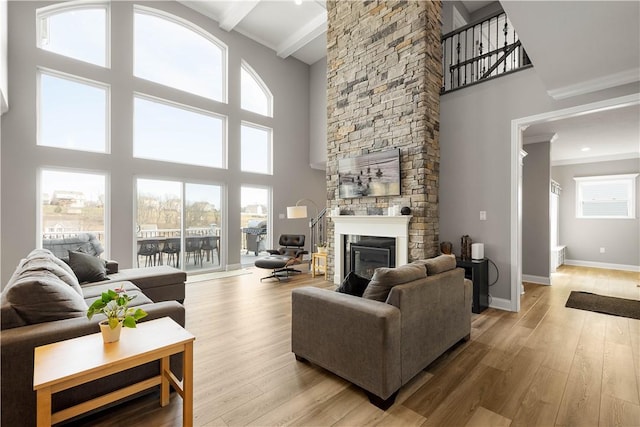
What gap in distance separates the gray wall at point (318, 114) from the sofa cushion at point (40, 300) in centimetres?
679

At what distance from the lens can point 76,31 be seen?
503 cm

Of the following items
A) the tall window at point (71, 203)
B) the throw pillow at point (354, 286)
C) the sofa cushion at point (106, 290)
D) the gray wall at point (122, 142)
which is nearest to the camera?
the throw pillow at point (354, 286)

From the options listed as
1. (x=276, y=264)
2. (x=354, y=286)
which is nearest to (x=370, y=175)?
(x=276, y=264)

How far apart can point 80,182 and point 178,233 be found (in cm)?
187

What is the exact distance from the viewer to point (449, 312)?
2.53 metres

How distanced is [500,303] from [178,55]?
7.47m

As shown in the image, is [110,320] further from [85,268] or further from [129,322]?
[85,268]

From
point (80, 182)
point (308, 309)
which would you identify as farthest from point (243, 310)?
point (80, 182)

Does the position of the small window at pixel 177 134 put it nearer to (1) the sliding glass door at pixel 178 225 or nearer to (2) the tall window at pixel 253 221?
(1) the sliding glass door at pixel 178 225

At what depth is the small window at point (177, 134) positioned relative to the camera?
18.8ft

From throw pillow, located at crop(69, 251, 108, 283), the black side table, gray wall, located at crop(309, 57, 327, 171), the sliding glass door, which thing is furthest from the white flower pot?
gray wall, located at crop(309, 57, 327, 171)

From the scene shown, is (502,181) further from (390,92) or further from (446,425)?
(446,425)

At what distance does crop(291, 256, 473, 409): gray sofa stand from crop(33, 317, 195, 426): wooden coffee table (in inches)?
37.5

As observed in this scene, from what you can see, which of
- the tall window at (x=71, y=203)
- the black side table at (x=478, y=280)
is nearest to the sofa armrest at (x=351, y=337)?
the black side table at (x=478, y=280)
